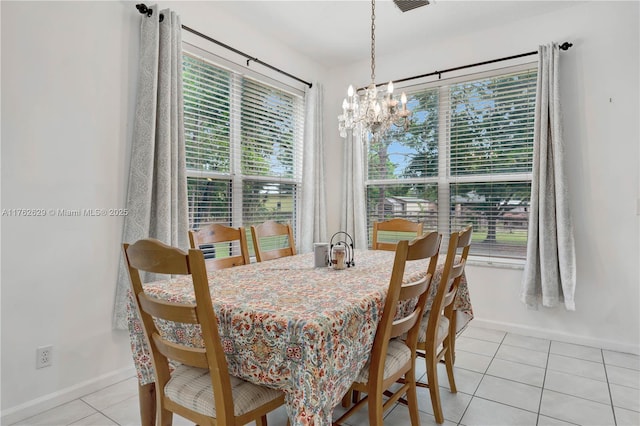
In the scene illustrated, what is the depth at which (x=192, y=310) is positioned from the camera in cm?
112

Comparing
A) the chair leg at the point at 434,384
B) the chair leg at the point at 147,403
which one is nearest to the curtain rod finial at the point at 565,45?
the chair leg at the point at 434,384

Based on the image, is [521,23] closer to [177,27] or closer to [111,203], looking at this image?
[177,27]

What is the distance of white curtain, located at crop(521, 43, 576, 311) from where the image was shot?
2.77m

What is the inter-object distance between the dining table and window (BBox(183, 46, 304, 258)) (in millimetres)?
1360

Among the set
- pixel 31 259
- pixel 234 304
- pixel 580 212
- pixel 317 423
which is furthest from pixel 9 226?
pixel 580 212

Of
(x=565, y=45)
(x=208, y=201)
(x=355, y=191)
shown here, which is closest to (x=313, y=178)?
(x=355, y=191)

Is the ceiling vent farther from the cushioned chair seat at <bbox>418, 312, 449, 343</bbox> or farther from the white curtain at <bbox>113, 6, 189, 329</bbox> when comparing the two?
the cushioned chair seat at <bbox>418, 312, 449, 343</bbox>

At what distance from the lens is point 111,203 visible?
226cm

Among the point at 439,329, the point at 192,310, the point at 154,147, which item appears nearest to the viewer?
the point at 192,310

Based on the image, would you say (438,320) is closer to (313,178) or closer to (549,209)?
(549,209)

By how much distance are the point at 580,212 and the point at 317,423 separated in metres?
2.75

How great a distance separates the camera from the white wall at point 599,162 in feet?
8.87

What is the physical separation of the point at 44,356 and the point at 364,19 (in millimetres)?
3172

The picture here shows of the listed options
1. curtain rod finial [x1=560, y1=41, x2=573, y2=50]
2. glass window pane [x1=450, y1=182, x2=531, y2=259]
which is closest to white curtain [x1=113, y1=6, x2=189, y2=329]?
glass window pane [x1=450, y1=182, x2=531, y2=259]
